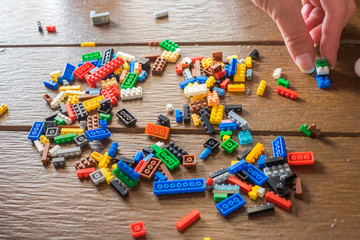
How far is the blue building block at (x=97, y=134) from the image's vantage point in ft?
3.74

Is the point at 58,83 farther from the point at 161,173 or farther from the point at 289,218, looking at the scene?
the point at 289,218

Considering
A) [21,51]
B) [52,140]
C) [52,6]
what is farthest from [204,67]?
[52,6]

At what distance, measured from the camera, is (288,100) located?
3.99 feet

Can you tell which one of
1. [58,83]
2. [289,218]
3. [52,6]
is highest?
[52,6]

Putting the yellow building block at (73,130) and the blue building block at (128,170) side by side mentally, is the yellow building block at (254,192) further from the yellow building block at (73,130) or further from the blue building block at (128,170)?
the yellow building block at (73,130)

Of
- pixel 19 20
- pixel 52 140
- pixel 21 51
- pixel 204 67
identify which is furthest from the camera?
pixel 19 20

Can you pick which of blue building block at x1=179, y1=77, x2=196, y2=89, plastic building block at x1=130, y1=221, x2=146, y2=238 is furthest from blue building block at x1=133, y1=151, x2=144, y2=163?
blue building block at x1=179, y1=77, x2=196, y2=89

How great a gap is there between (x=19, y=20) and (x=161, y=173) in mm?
1126

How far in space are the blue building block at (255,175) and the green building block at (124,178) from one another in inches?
12.2

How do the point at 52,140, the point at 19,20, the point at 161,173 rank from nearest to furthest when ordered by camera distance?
the point at 161,173, the point at 52,140, the point at 19,20

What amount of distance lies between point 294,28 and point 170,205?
0.67 m

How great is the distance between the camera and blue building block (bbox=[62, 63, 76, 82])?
1.37 meters

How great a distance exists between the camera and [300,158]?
3.37ft

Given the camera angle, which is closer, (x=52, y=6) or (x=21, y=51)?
(x=21, y=51)
